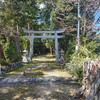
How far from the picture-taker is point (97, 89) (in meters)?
5.09

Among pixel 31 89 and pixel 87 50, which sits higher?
pixel 87 50

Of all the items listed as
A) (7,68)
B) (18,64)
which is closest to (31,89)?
(7,68)

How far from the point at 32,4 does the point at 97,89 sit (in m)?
9.37

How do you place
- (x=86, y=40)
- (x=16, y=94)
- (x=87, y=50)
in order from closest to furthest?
(x=16, y=94) → (x=87, y=50) → (x=86, y=40)

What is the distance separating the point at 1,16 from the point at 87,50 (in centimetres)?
642

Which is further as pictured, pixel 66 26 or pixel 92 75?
pixel 66 26

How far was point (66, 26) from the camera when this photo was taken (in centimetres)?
1598

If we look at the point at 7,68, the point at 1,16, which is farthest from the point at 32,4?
the point at 7,68

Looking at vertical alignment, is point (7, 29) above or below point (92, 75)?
above

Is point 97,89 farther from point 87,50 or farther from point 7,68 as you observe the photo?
point 7,68

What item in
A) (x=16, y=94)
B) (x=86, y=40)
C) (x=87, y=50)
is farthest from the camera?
(x=86, y=40)

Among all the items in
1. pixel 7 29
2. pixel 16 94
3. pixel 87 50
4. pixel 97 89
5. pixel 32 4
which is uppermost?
pixel 32 4

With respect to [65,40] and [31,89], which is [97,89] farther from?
[65,40]

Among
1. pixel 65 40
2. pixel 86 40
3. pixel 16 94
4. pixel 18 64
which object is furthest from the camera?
pixel 65 40
